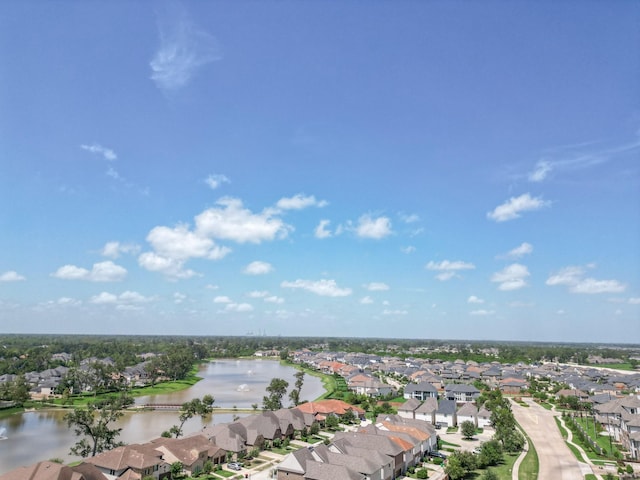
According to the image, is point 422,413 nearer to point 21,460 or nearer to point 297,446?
point 297,446

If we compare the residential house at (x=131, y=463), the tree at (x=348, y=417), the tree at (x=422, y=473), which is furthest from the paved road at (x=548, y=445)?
the residential house at (x=131, y=463)

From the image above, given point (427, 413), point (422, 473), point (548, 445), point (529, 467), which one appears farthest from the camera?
point (427, 413)

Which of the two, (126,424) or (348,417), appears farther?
(348,417)

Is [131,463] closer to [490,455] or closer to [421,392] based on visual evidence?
[490,455]

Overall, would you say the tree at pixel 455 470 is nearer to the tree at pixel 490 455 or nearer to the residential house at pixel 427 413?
the tree at pixel 490 455

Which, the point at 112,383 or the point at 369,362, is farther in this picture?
the point at 369,362

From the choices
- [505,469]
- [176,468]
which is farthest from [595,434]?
[176,468]

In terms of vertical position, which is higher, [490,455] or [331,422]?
[331,422]

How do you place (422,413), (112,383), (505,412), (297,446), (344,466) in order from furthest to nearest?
1. (112,383)
2. (422,413)
3. (505,412)
4. (297,446)
5. (344,466)

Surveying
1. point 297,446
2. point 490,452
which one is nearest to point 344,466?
point 297,446
